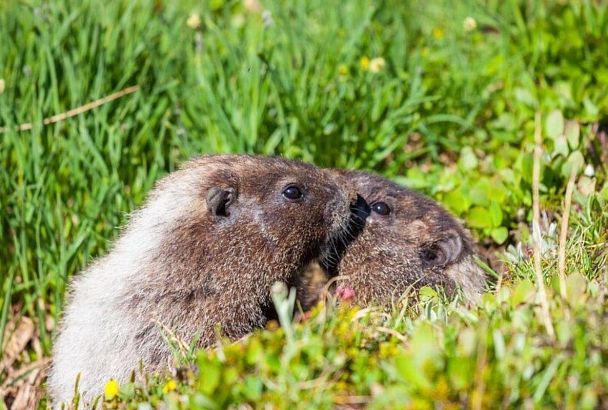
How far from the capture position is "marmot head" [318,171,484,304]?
15.5 feet

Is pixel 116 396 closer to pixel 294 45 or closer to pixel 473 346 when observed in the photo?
pixel 473 346

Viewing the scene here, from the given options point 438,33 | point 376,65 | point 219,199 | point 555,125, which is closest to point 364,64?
point 376,65

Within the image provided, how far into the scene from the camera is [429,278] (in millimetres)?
4738

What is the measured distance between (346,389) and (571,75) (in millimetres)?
4309

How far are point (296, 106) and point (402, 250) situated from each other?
4.54ft

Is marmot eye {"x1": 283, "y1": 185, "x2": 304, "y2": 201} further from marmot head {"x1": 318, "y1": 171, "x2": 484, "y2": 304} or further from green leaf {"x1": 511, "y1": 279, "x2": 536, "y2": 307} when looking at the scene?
green leaf {"x1": 511, "y1": 279, "x2": 536, "y2": 307}

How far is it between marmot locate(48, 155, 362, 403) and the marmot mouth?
0.08 ft

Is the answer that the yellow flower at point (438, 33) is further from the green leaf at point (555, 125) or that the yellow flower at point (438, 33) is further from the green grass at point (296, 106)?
the green leaf at point (555, 125)

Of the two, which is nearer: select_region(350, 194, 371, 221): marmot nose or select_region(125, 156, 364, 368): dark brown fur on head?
select_region(125, 156, 364, 368): dark brown fur on head

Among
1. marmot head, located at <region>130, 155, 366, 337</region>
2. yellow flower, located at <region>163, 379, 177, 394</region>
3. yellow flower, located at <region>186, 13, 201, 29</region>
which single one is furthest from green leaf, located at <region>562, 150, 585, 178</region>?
yellow flower, located at <region>186, 13, 201, 29</region>

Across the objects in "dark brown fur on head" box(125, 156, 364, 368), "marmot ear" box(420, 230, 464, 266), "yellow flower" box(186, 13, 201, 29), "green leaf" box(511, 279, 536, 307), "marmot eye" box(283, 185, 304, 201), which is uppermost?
"green leaf" box(511, 279, 536, 307)

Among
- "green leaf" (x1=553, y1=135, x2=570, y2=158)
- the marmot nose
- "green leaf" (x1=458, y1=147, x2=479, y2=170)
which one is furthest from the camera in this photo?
"green leaf" (x1=458, y1=147, x2=479, y2=170)

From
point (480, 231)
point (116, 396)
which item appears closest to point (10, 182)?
point (116, 396)

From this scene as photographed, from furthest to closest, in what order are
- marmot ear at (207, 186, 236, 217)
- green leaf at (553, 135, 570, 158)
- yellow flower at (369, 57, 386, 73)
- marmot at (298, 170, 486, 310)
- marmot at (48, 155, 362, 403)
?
yellow flower at (369, 57, 386, 73) → green leaf at (553, 135, 570, 158) → marmot at (298, 170, 486, 310) → marmot ear at (207, 186, 236, 217) → marmot at (48, 155, 362, 403)
